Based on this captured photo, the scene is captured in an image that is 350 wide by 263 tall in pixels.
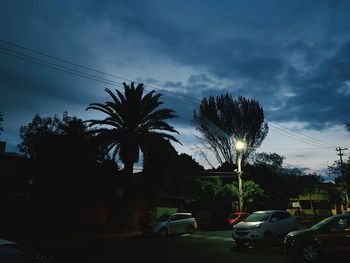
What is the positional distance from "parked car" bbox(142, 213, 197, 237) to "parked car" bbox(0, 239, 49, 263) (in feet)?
59.4

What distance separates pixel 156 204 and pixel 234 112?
13057 mm

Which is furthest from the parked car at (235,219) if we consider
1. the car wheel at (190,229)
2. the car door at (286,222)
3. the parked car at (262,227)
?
the parked car at (262,227)

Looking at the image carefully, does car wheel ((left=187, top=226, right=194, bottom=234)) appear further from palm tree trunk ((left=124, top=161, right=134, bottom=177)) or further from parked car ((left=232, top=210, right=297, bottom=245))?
parked car ((left=232, top=210, right=297, bottom=245))

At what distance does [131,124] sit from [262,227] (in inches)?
607

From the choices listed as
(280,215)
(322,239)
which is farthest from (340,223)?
(280,215)

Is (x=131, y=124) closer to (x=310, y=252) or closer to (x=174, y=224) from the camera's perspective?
(x=174, y=224)

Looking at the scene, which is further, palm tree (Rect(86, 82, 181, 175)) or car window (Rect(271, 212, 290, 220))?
palm tree (Rect(86, 82, 181, 175))

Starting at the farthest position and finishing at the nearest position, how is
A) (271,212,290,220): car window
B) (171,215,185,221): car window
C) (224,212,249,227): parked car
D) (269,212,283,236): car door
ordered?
(224,212,249,227): parked car, (171,215,185,221): car window, (271,212,290,220): car window, (269,212,283,236): car door

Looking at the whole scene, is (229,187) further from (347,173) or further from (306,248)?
(306,248)

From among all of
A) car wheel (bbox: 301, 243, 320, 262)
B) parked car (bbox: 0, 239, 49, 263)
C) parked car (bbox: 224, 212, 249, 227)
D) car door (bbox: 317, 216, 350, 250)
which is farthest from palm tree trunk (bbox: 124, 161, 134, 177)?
parked car (bbox: 0, 239, 49, 263)

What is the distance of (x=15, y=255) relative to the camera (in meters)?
4.37

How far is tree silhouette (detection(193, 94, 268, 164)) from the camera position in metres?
36.7

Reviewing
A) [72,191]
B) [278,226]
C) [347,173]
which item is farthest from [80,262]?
[347,173]

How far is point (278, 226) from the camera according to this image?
1627 cm
